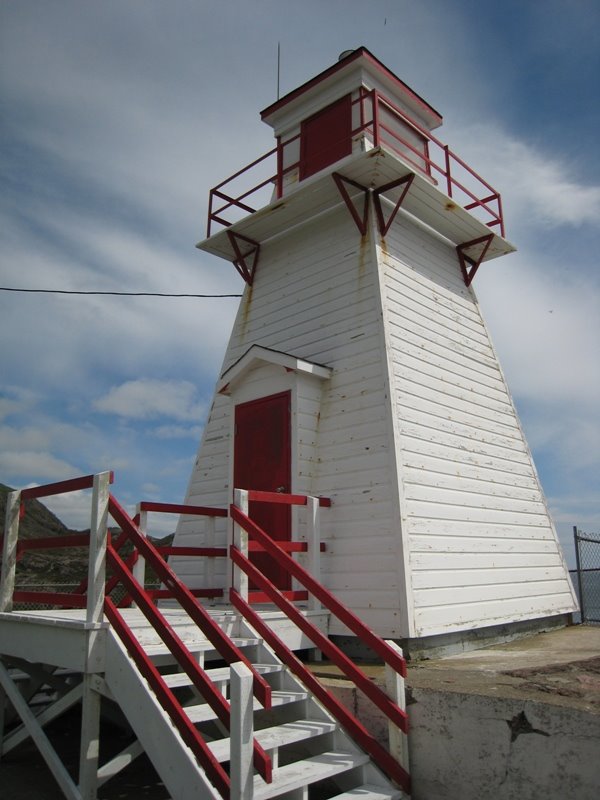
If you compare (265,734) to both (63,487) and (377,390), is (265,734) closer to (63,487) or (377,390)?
(63,487)

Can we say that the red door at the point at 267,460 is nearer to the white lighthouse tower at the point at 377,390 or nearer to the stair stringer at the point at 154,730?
the white lighthouse tower at the point at 377,390

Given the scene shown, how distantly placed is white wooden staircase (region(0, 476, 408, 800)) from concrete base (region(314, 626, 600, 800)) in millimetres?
237

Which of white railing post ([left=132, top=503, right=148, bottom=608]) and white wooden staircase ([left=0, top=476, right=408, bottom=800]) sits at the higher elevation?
white railing post ([left=132, top=503, right=148, bottom=608])

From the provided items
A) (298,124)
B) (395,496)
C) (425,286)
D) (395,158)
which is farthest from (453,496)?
(298,124)

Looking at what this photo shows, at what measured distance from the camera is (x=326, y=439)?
873cm

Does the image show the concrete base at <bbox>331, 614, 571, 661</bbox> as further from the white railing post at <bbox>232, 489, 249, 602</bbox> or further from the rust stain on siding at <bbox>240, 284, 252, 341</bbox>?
the rust stain on siding at <bbox>240, 284, 252, 341</bbox>

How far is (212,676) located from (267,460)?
12.7ft

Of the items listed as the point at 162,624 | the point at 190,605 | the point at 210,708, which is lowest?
the point at 210,708

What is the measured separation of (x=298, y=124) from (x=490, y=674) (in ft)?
31.4

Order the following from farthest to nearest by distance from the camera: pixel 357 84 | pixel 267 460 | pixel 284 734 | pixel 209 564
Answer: pixel 357 84
pixel 267 460
pixel 209 564
pixel 284 734

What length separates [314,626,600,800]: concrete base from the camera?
449cm

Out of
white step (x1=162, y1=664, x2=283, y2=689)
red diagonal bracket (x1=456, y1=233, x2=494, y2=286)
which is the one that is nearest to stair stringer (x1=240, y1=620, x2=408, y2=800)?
white step (x1=162, y1=664, x2=283, y2=689)

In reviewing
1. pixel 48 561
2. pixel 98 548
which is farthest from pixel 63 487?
pixel 48 561

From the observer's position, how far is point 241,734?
4.14 metres
